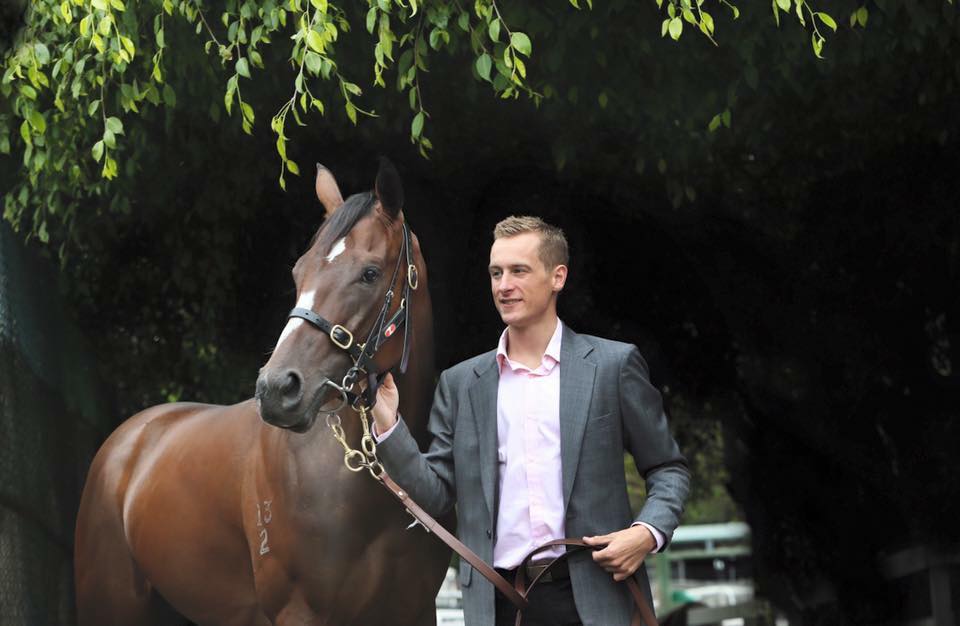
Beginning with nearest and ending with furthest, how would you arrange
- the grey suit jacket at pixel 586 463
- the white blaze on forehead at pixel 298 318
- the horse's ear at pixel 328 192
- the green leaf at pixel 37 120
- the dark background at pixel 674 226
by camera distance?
the grey suit jacket at pixel 586 463 < the white blaze on forehead at pixel 298 318 < the horse's ear at pixel 328 192 < the green leaf at pixel 37 120 < the dark background at pixel 674 226

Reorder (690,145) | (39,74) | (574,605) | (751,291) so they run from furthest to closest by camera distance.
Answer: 1. (751,291)
2. (690,145)
3. (39,74)
4. (574,605)

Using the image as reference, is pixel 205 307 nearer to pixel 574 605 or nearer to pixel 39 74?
pixel 39 74

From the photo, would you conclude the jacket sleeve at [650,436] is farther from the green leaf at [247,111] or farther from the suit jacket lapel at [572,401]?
the green leaf at [247,111]

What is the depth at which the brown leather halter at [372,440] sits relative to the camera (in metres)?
3.63

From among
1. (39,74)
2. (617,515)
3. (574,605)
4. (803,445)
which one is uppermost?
(39,74)

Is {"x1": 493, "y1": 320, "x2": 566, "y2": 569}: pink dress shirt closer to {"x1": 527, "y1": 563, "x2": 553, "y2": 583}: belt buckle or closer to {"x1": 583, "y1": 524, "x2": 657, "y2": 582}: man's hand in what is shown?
{"x1": 527, "y1": 563, "x2": 553, "y2": 583}: belt buckle

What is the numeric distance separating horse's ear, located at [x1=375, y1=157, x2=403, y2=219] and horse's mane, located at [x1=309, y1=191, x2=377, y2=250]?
0.04m

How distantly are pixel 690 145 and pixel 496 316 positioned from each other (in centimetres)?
192

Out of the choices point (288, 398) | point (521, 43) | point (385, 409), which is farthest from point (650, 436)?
point (521, 43)

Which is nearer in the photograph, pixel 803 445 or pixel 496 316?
pixel 496 316

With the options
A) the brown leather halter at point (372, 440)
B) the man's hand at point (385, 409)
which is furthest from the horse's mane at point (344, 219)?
the man's hand at point (385, 409)

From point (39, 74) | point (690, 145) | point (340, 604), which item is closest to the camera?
point (340, 604)

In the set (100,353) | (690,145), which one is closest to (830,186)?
(690,145)

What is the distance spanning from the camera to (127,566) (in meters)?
6.20
